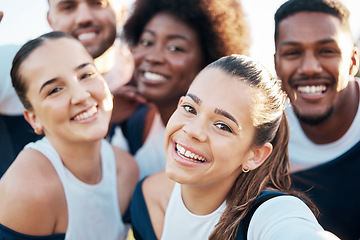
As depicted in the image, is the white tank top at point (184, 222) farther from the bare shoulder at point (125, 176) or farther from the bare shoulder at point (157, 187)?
the bare shoulder at point (125, 176)

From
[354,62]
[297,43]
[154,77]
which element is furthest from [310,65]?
[154,77]

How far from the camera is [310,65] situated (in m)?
2.74

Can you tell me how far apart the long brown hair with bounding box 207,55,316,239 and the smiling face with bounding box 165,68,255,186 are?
0.05 meters

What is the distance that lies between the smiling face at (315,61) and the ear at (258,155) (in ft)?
2.98

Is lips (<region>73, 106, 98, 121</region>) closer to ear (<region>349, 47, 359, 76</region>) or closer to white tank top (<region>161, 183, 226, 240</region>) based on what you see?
white tank top (<region>161, 183, 226, 240</region>)

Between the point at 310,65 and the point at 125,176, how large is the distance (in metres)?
1.55

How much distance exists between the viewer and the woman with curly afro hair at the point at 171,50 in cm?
336

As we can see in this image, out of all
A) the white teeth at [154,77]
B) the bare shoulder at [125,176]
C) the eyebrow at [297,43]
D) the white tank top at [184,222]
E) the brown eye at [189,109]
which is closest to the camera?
the brown eye at [189,109]

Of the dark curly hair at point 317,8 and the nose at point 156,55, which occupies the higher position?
the dark curly hair at point 317,8

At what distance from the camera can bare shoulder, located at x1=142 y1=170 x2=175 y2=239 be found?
242 cm

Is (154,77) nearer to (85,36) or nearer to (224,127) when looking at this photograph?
(85,36)

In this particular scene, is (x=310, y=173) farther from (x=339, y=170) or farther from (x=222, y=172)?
(x=222, y=172)

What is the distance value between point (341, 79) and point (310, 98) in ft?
0.82

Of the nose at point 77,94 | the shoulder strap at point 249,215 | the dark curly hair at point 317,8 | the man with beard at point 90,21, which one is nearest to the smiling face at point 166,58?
the man with beard at point 90,21
